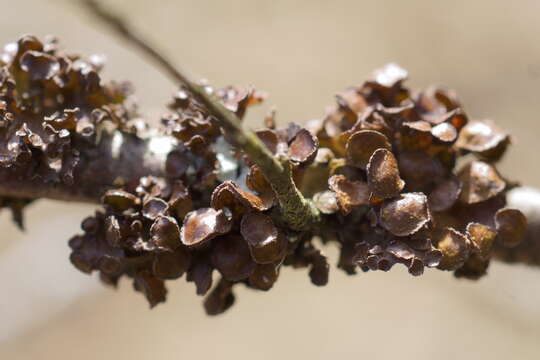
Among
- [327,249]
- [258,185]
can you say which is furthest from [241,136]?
[327,249]

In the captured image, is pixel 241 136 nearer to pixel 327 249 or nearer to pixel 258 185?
pixel 258 185

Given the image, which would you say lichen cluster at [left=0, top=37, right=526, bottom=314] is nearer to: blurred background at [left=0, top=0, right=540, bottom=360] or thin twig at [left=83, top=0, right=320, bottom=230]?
thin twig at [left=83, top=0, right=320, bottom=230]

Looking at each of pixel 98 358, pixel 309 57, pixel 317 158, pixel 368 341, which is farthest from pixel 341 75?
pixel 317 158

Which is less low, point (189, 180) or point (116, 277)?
point (189, 180)

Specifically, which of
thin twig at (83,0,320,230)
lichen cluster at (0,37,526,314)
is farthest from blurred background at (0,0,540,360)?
thin twig at (83,0,320,230)

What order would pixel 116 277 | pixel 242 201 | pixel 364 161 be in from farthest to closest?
1. pixel 116 277
2. pixel 364 161
3. pixel 242 201

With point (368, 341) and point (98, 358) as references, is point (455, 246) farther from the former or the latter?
point (98, 358)
